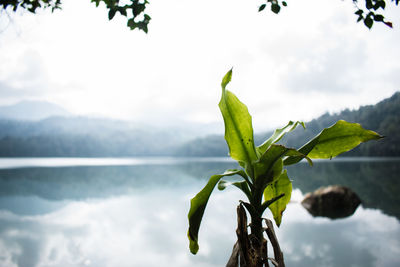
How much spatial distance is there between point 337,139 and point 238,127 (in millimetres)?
439

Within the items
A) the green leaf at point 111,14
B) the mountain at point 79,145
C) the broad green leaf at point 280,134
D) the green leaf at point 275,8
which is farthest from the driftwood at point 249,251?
the mountain at point 79,145

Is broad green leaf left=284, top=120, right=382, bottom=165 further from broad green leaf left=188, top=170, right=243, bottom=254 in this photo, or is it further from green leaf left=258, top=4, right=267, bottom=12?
green leaf left=258, top=4, right=267, bottom=12

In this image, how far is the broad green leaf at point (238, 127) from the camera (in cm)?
106

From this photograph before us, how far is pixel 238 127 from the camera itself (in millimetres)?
1078

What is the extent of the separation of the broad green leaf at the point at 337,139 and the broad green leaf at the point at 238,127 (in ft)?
0.64

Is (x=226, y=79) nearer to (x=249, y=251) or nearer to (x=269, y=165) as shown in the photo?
(x=269, y=165)

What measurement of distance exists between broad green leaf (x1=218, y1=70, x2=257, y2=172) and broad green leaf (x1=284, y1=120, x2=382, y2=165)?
0.19 metres

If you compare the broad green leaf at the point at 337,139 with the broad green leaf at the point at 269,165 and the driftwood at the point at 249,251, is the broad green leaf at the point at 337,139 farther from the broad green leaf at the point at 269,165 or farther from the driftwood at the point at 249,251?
the driftwood at the point at 249,251

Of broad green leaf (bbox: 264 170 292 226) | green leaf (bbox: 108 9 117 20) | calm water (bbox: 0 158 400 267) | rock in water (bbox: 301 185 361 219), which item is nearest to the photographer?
broad green leaf (bbox: 264 170 292 226)

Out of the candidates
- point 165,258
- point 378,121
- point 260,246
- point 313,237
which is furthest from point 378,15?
point 378,121

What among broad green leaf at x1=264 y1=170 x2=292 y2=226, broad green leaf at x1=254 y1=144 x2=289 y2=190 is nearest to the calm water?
broad green leaf at x1=264 y1=170 x2=292 y2=226

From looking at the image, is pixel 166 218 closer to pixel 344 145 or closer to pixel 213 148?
pixel 344 145

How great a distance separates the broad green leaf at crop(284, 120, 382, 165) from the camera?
1033 mm

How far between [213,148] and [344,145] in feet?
214
